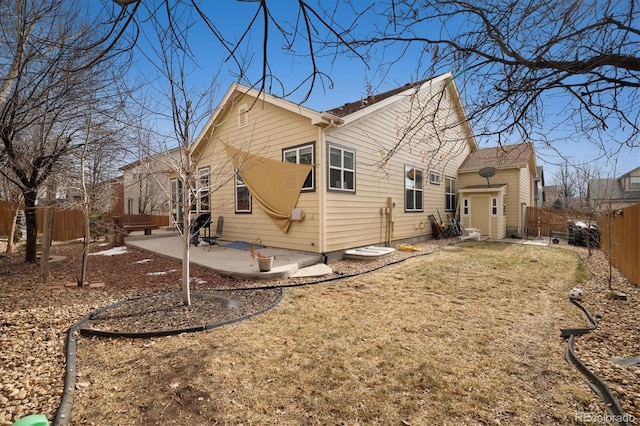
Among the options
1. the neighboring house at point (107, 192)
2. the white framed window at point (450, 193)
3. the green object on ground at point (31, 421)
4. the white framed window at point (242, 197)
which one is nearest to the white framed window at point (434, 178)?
the white framed window at point (450, 193)

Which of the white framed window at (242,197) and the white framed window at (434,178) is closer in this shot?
the white framed window at (242,197)

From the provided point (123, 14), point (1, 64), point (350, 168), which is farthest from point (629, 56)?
point (1, 64)

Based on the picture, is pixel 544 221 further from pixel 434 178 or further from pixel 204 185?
pixel 204 185

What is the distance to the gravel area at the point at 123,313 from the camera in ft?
8.00

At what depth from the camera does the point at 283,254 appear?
7898mm

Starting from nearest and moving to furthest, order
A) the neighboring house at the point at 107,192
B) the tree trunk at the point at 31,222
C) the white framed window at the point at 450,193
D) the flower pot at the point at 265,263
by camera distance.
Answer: the flower pot at the point at 265,263 → the tree trunk at the point at 31,222 → the neighboring house at the point at 107,192 → the white framed window at the point at 450,193

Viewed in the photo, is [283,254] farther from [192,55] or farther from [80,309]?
[192,55]

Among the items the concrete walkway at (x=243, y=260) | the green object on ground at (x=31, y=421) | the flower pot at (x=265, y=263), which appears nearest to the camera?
the green object on ground at (x=31, y=421)

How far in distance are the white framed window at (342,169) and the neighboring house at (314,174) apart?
3cm

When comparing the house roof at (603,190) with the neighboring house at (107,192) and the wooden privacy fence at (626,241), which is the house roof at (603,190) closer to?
the wooden privacy fence at (626,241)

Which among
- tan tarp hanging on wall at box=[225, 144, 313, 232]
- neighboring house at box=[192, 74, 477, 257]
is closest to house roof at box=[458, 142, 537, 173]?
neighboring house at box=[192, 74, 477, 257]

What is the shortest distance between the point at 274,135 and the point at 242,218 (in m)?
2.88

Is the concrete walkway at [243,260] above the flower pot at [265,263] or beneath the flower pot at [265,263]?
beneath

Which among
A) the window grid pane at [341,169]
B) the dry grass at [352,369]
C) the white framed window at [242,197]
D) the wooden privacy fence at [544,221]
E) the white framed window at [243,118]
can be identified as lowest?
the dry grass at [352,369]
